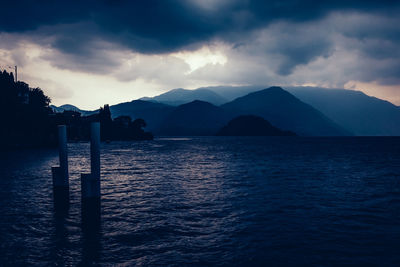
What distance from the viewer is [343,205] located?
20.0 metres

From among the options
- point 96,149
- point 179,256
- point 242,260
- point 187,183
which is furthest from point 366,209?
point 96,149

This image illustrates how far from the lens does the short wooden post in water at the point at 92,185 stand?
1324 cm

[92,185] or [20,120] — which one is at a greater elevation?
[20,120]

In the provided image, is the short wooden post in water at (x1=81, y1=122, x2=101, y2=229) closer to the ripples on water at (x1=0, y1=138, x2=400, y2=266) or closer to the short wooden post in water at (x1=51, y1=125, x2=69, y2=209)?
the ripples on water at (x1=0, y1=138, x2=400, y2=266)

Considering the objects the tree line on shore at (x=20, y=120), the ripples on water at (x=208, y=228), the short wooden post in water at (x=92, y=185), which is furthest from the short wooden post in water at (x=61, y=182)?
the tree line on shore at (x=20, y=120)

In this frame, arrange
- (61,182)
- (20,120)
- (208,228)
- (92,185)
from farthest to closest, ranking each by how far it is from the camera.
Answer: (20,120) < (61,182) < (208,228) < (92,185)

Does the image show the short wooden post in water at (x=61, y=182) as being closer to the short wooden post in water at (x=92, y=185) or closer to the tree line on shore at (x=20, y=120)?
the short wooden post in water at (x=92, y=185)

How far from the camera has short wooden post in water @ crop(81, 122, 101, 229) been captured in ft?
43.4

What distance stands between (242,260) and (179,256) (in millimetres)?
2626

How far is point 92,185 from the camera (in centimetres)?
1327

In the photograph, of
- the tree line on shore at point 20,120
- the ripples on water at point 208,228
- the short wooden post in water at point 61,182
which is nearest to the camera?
the ripples on water at point 208,228

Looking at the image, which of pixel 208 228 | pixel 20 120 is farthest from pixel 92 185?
pixel 20 120

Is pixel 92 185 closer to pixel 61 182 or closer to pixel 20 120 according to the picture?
pixel 61 182

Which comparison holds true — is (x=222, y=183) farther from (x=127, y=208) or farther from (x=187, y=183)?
(x=127, y=208)
